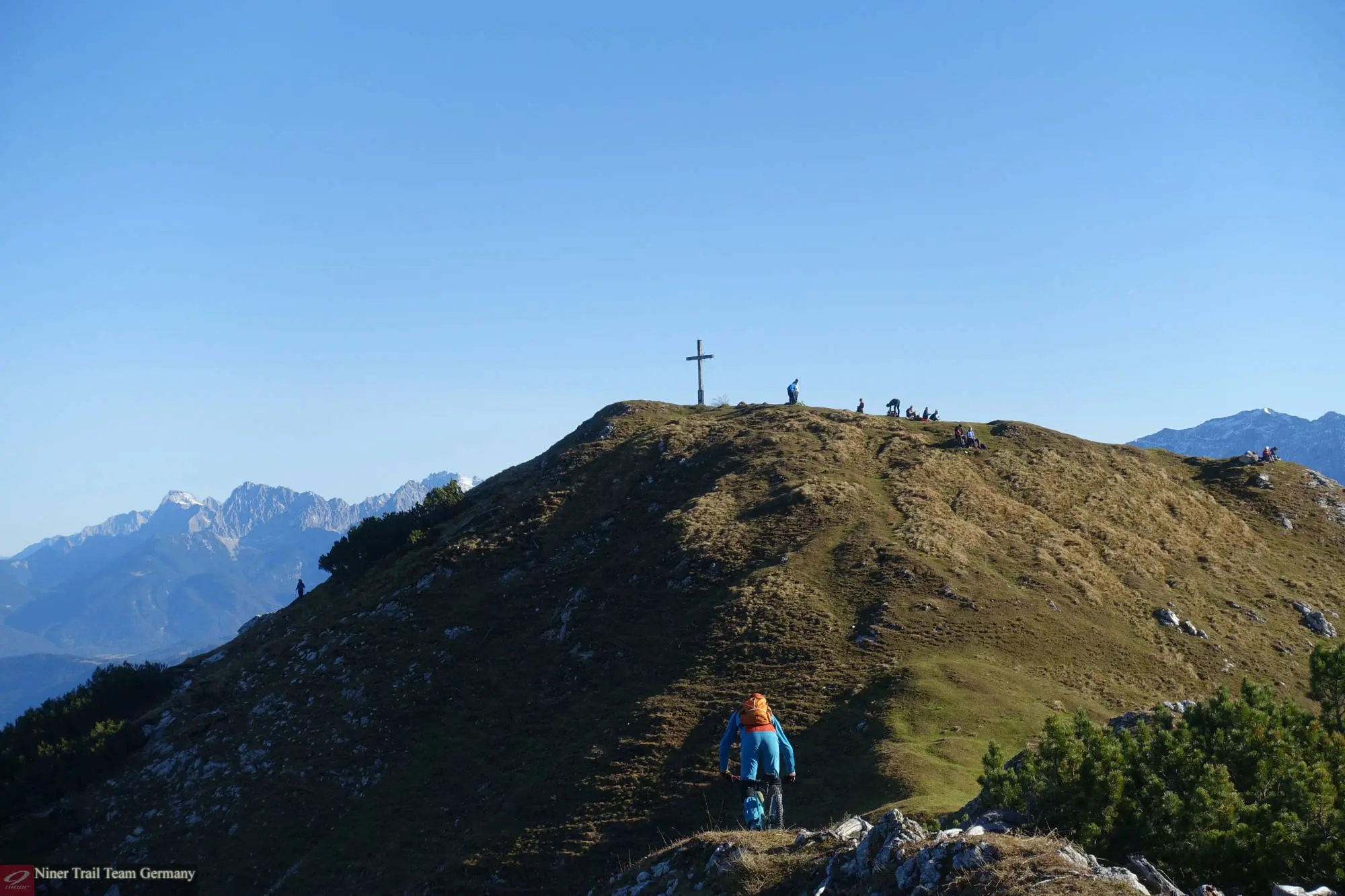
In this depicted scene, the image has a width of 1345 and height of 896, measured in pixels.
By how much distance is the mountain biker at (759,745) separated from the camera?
20078 millimetres

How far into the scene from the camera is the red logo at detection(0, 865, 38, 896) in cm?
4512

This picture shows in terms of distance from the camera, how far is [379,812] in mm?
45844

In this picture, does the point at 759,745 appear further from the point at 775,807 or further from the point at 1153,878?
the point at 1153,878

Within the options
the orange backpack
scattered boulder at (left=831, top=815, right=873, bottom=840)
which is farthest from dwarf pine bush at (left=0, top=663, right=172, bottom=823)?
scattered boulder at (left=831, top=815, right=873, bottom=840)

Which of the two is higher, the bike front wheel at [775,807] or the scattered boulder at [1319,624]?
the bike front wheel at [775,807]

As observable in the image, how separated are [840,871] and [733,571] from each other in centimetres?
4120

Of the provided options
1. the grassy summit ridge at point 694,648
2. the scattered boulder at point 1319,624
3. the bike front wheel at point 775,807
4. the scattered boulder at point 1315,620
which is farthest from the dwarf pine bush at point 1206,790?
the scattered boulder at point 1315,620

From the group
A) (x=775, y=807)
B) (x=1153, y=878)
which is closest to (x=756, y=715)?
(x=775, y=807)

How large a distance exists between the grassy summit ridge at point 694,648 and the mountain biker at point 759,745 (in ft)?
28.5

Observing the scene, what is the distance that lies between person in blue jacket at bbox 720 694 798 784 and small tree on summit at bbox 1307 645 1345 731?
1243cm

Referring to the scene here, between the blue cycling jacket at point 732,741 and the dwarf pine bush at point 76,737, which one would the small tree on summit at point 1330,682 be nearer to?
the blue cycling jacket at point 732,741

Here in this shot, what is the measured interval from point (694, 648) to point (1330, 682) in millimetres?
32390

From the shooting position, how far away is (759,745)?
20078mm

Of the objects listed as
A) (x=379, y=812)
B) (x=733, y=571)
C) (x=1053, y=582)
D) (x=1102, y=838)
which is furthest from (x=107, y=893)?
(x=1053, y=582)
